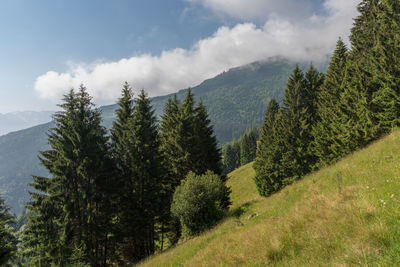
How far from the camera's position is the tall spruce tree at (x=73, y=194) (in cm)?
1703

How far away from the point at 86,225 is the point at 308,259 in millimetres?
20155

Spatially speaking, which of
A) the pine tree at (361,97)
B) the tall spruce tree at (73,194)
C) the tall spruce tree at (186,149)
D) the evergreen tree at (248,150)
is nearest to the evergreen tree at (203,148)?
the tall spruce tree at (186,149)

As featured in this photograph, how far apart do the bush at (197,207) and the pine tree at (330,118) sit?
16.6 m

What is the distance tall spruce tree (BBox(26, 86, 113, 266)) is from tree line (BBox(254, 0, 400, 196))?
24.5m

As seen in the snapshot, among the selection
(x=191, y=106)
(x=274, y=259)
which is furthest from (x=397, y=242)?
(x=191, y=106)

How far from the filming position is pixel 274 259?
5305 millimetres

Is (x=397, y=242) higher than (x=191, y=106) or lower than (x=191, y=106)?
lower

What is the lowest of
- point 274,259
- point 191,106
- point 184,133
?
point 274,259

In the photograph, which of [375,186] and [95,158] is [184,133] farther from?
[375,186]

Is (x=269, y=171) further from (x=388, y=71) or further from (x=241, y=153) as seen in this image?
(x=241, y=153)

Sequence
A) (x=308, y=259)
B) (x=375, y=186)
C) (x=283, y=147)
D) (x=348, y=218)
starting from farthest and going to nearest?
(x=283, y=147) → (x=375, y=186) → (x=348, y=218) → (x=308, y=259)

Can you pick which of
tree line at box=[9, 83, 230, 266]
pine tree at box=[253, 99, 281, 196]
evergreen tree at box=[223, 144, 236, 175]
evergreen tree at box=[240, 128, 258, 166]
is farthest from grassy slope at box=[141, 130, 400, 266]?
evergreen tree at box=[223, 144, 236, 175]

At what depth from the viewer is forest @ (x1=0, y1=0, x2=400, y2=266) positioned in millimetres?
17250

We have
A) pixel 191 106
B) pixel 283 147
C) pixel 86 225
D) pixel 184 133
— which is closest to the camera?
pixel 86 225
